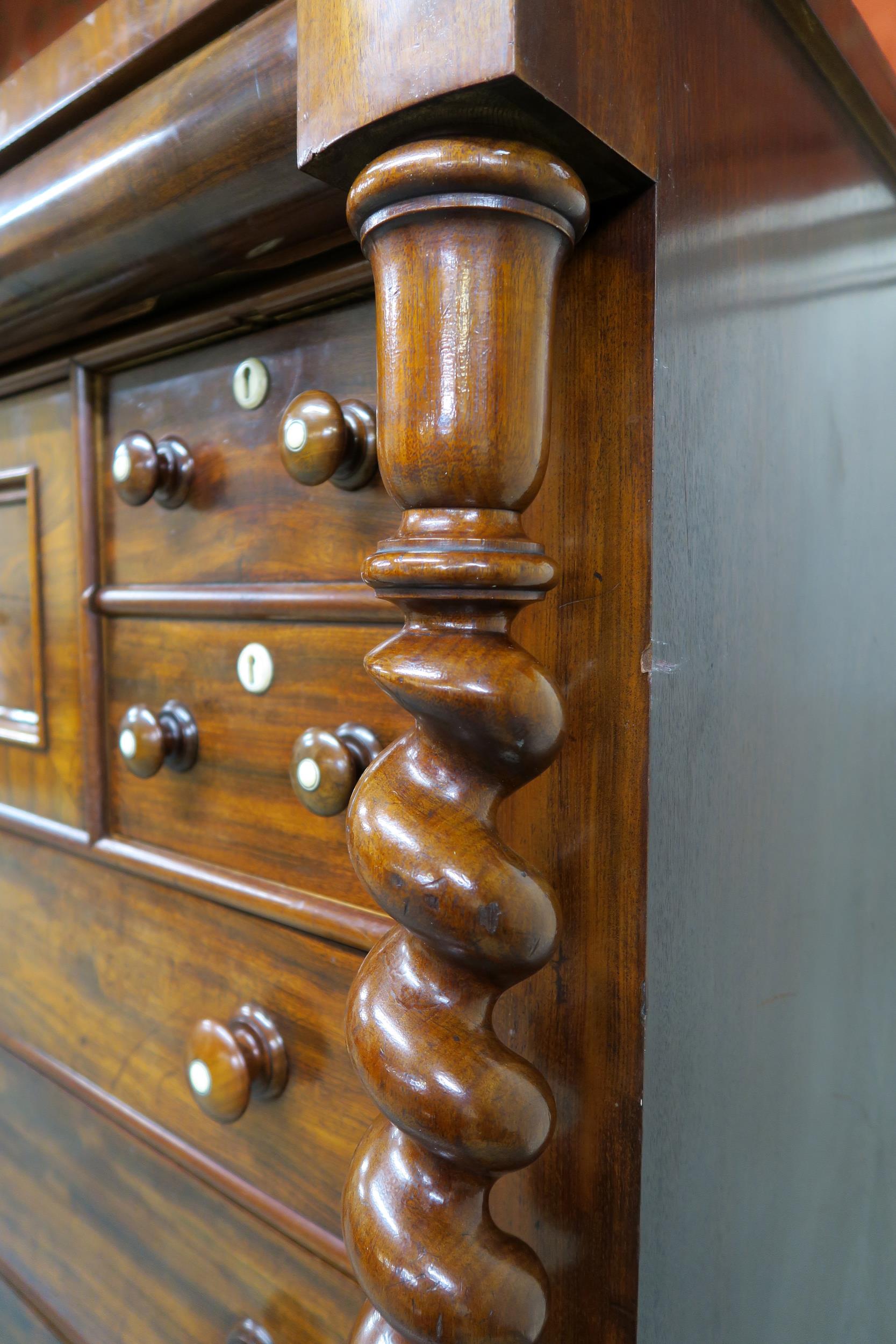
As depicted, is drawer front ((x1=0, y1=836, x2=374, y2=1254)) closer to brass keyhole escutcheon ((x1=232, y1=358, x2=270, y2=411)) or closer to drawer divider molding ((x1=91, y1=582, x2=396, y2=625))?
drawer divider molding ((x1=91, y1=582, x2=396, y2=625))

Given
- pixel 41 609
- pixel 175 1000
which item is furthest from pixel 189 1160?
pixel 41 609

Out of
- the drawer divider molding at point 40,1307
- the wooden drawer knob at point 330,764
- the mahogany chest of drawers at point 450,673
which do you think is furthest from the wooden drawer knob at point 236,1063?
the drawer divider molding at point 40,1307

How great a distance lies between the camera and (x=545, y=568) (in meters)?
0.25

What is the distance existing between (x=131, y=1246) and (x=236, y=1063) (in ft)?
0.67

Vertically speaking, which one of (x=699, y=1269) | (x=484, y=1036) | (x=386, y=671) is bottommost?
(x=699, y=1269)

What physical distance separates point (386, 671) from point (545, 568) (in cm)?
5

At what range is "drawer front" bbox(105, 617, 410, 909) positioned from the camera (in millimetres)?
425

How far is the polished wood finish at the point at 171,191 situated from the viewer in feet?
1.08

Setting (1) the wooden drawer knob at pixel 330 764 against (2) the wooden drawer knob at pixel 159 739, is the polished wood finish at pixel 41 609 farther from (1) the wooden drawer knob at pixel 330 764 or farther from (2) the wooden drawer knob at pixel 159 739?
(1) the wooden drawer knob at pixel 330 764

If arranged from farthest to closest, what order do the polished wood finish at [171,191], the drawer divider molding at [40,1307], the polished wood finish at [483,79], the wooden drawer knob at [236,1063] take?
the drawer divider molding at [40,1307], the wooden drawer knob at [236,1063], the polished wood finish at [171,191], the polished wood finish at [483,79]

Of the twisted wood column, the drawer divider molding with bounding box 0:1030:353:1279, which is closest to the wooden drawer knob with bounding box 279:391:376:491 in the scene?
the twisted wood column

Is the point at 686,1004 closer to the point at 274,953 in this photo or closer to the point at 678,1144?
the point at 678,1144

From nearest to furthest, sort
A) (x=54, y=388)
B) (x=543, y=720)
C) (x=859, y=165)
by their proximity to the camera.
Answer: (x=543, y=720), (x=859, y=165), (x=54, y=388)

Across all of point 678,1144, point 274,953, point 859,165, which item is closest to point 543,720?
point 678,1144
